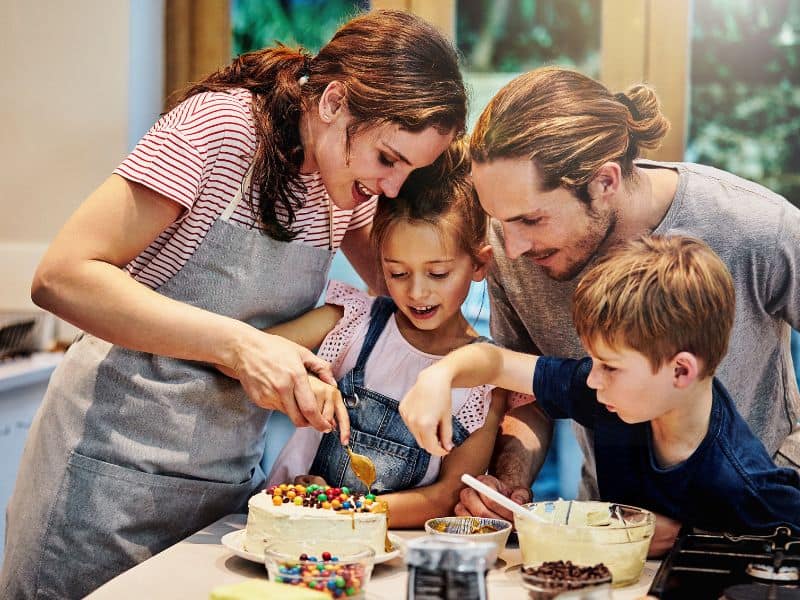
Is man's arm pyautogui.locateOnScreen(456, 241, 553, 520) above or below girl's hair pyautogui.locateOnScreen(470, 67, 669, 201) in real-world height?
below

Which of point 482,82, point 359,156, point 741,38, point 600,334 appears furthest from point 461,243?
point 741,38

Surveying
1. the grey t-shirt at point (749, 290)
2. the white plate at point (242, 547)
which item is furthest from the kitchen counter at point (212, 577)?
the grey t-shirt at point (749, 290)

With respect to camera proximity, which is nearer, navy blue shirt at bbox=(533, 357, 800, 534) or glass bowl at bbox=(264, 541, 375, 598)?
glass bowl at bbox=(264, 541, 375, 598)

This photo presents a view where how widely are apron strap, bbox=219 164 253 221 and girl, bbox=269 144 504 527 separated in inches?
7.9

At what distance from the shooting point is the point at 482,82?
127 inches

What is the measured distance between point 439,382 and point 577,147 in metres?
0.40

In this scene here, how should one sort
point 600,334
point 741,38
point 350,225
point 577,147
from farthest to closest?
point 741,38, point 350,225, point 577,147, point 600,334

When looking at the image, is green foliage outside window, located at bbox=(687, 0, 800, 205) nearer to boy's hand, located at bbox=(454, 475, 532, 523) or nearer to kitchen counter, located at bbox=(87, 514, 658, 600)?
boy's hand, located at bbox=(454, 475, 532, 523)

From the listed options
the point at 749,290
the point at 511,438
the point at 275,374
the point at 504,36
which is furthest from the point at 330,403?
the point at 504,36

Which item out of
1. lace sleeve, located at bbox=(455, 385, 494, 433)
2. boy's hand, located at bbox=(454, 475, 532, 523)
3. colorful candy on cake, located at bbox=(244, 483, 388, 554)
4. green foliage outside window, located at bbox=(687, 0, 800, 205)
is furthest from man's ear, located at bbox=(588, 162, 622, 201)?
green foliage outside window, located at bbox=(687, 0, 800, 205)

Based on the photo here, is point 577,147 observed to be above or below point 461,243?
above

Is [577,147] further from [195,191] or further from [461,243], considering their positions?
[195,191]

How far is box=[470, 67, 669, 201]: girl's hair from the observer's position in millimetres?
1425

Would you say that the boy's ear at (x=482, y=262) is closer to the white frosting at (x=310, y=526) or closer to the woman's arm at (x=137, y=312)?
the woman's arm at (x=137, y=312)
